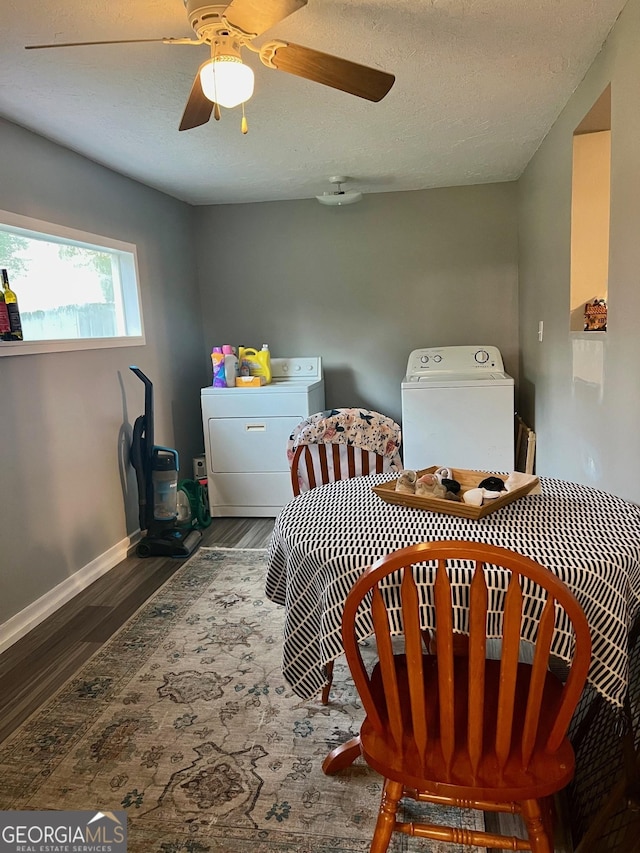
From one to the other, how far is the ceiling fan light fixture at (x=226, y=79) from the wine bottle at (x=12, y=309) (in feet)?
4.34

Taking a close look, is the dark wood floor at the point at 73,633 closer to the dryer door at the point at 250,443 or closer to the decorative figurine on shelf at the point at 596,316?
the dryer door at the point at 250,443

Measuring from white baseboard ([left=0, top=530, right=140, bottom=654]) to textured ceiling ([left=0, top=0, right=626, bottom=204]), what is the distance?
2.10 m

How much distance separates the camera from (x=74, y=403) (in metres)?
2.88

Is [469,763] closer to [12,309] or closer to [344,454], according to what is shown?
[344,454]

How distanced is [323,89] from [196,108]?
26.1 inches

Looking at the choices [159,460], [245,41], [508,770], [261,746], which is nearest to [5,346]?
[159,460]

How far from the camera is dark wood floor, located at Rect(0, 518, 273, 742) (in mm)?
2037

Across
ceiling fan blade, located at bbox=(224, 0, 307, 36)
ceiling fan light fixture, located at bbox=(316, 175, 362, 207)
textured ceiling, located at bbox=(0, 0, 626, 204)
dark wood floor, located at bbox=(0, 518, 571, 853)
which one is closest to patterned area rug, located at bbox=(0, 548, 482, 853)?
dark wood floor, located at bbox=(0, 518, 571, 853)

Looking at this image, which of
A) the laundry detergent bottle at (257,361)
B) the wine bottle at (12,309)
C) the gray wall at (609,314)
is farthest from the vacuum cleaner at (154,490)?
the gray wall at (609,314)

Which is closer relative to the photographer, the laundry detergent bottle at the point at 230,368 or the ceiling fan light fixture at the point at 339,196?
the ceiling fan light fixture at the point at 339,196

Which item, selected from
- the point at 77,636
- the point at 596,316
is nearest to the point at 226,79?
the point at 596,316

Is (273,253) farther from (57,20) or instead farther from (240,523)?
(57,20)

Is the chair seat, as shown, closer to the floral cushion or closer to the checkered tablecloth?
the checkered tablecloth

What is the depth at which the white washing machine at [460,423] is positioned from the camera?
3432 millimetres
